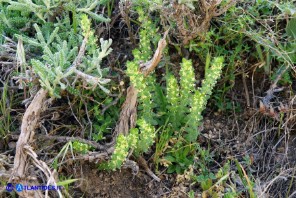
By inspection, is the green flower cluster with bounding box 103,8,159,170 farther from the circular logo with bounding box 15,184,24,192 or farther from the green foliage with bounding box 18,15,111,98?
the circular logo with bounding box 15,184,24,192

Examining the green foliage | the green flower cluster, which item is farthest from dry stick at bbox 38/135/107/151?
the green foliage

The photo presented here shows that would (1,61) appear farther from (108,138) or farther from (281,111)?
(281,111)

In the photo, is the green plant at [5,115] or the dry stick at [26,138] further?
the green plant at [5,115]

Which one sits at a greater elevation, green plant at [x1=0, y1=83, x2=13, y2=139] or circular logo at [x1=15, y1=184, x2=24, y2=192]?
green plant at [x1=0, y1=83, x2=13, y2=139]

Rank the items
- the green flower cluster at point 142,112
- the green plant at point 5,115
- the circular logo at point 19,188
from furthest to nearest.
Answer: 1. the green plant at point 5,115
2. the green flower cluster at point 142,112
3. the circular logo at point 19,188

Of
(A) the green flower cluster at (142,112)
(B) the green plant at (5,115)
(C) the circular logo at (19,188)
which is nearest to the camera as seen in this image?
(C) the circular logo at (19,188)

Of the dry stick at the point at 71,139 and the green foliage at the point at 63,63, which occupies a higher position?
the green foliage at the point at 63,63

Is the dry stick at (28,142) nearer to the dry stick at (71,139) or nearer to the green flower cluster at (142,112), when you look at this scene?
the dry stick at (71,139)

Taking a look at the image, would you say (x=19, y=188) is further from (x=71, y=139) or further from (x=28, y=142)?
(x=71, y=139)

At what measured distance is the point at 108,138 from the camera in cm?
219

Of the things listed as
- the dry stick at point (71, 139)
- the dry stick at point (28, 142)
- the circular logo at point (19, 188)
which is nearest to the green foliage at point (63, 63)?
the dry stick at point (28, 142)

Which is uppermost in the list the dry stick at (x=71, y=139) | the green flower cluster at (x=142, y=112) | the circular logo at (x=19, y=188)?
the green flower cluster at (x=142, y=112)

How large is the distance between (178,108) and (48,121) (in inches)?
21.6

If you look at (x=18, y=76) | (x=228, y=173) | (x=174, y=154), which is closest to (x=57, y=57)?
(x=18, y=76)
